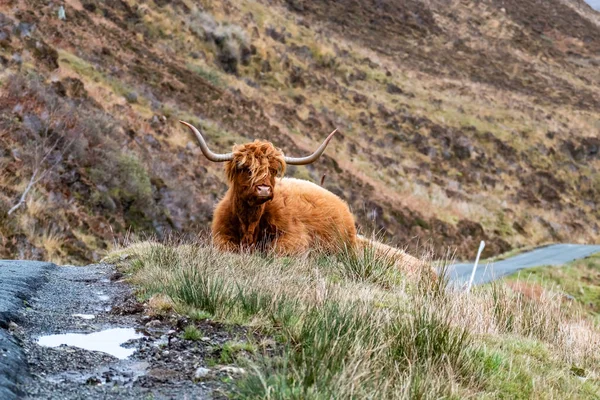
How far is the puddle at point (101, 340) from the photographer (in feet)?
13.4

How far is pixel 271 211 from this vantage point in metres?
8.23

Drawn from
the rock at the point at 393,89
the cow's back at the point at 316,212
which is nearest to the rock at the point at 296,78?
the rock at the point at 393,89

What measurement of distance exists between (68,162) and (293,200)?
6414 millimetres

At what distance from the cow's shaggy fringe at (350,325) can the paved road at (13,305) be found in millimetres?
834

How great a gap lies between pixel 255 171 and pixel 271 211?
0.68 metres

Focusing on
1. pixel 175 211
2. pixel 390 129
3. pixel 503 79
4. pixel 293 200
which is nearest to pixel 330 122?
pixel 390 129

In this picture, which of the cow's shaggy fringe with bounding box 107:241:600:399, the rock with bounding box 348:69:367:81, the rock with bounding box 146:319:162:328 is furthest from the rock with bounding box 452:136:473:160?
the rock with bounding box 146:319:162:328

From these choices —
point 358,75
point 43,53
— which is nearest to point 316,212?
point 43,53

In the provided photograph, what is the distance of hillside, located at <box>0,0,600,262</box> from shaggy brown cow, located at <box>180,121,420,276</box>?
1161mm

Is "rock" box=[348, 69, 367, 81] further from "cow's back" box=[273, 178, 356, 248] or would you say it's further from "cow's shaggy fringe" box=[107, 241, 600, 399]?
"cow's shaggy fringe" box=[107, 241, 600, 399]

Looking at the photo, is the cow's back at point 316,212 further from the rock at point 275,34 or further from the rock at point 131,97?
the rock at point 275,34

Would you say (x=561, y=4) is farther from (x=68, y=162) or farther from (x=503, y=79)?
(x=68, y=162)

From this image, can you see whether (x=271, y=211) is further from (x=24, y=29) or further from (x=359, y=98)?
(x=359, y=98)

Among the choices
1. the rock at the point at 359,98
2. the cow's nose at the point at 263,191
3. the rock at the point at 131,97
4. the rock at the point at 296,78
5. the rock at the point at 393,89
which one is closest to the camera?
the cow's nose at the point at 263,191
